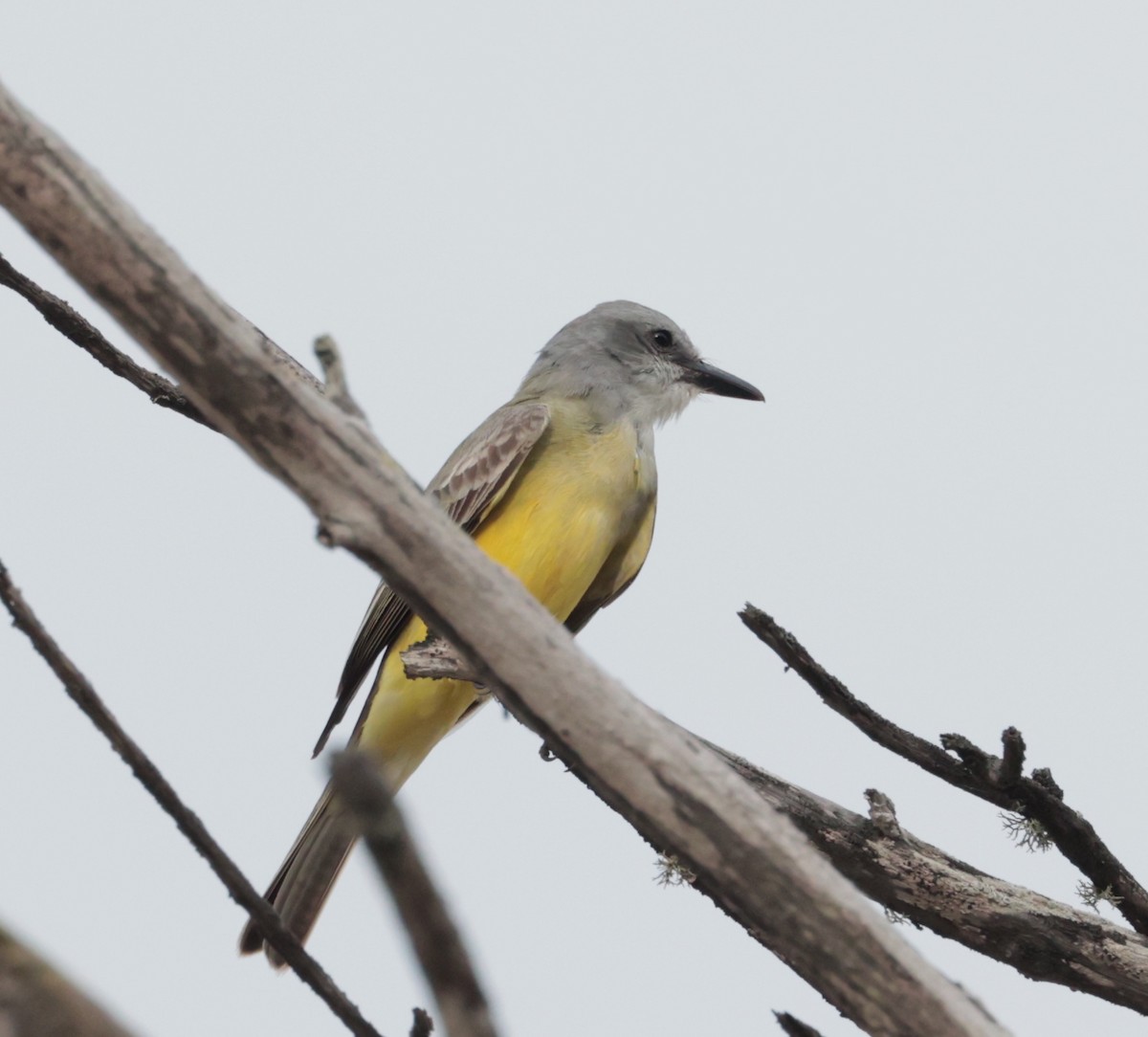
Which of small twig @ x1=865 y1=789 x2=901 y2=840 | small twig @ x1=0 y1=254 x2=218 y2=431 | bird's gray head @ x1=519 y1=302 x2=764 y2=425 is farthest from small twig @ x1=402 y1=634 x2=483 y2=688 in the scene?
Answer: bird's gray head @ x1=519 y1=302 x2=764 y2=425

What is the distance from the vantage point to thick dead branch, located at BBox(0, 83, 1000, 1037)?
96.1 inches

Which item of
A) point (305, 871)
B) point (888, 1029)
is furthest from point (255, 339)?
point (305, 871)

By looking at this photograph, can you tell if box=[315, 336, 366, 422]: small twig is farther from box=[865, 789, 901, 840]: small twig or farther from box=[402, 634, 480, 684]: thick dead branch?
box=[865, 789, 901, 840]: small twig

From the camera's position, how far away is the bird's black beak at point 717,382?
7520 millimetres

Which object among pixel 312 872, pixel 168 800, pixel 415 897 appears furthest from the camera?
pixel 312 872

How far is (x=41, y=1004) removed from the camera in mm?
1408

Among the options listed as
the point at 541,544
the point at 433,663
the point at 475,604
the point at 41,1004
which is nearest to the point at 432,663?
the point at 433,663

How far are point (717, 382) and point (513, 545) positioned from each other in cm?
190

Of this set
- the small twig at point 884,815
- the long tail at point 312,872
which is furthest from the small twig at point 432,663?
the long tail at point 312,872

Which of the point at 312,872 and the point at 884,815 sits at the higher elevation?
the point at 884,815

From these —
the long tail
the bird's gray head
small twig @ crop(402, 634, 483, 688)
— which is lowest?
the long tail

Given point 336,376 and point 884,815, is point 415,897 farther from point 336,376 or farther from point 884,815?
point 884,815

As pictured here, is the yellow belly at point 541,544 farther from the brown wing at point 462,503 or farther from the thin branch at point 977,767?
the thin branch at point 977,767

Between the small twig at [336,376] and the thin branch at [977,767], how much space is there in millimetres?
1576
